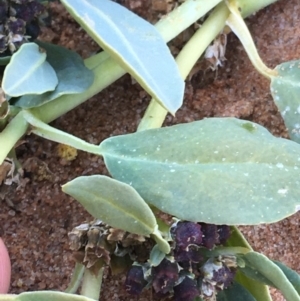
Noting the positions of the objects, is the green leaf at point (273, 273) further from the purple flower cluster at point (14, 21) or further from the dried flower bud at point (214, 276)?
the purple flower cluster at point (14, 21)

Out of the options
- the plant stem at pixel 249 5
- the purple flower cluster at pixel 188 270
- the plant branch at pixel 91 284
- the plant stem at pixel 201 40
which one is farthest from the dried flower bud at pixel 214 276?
the plant stem at pixel 249 5

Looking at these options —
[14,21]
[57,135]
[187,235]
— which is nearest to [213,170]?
[187,235]

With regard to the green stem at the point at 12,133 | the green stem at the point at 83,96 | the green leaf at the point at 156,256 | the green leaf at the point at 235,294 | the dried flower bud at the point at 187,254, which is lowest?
the green leaf at the point at 235,294

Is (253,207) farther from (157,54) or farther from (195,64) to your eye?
(195,64)

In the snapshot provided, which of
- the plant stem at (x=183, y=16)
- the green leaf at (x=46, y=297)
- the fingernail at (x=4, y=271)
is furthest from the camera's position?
the plant stem at (x=183, y=16)

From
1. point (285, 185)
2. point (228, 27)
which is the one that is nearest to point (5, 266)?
point (285, 185)

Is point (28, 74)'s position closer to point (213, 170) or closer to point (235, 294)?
point (213, 170)
